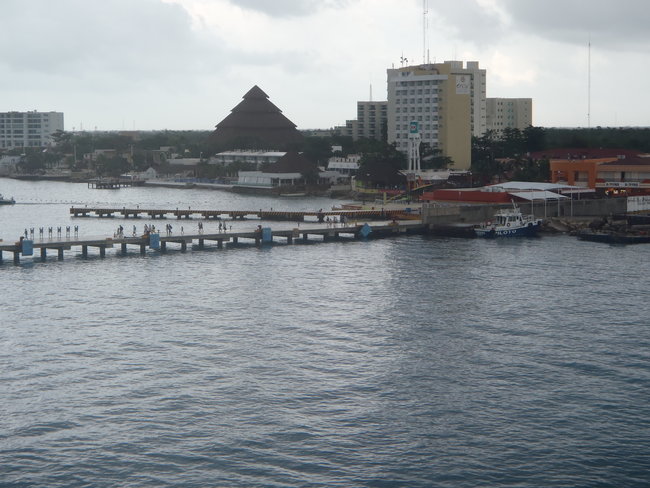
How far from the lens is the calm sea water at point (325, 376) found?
32.7m

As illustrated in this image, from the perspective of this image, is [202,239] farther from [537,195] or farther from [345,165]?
[345,165]

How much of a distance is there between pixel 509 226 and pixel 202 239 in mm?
30434

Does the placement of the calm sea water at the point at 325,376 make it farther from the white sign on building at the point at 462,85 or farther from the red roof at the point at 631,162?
the white sign on building at the point at 462,85

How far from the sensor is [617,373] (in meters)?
42.3

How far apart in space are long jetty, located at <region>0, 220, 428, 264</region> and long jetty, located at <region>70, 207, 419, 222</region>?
6453 mm

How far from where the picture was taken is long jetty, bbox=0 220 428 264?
76.7 meters

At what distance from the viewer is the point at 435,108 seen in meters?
158

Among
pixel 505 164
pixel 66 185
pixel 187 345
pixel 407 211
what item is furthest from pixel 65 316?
pixel 66 185

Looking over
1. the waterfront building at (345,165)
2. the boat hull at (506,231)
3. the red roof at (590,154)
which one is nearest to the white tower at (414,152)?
the red roof at (590,154)

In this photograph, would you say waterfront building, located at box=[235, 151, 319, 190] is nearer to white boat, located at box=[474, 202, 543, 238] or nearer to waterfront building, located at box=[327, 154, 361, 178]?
waterfront building, located at box=[327, 154, 361, 178]

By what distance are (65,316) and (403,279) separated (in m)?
24.4

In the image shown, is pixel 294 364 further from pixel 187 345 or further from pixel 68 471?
pixel 68 471

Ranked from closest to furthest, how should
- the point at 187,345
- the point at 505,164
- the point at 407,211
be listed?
the point at 187,345 → the point at 407,211 → the point at 505,164

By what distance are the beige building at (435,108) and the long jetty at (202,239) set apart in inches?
2410
